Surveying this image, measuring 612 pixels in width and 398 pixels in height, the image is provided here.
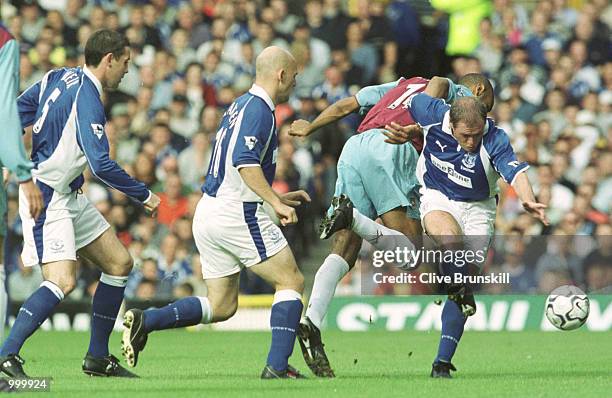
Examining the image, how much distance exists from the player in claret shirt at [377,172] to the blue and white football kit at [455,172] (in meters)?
0.32

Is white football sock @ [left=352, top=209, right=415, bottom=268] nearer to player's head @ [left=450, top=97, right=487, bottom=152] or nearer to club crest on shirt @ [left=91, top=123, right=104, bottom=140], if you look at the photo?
player's head @ [left=450, top=97, right=487, bottom=152]

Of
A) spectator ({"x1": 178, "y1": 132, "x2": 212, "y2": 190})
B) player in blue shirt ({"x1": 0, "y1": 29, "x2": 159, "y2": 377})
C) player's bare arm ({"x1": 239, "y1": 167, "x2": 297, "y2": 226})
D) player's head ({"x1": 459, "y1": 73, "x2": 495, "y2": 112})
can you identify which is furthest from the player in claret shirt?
spectator ({"x1": 178, "y1": 132, "x2": 212, "y2": 190})

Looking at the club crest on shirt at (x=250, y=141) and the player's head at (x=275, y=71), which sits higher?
the player's head at (x=275, y=71)

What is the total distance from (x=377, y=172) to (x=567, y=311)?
1.90 metres

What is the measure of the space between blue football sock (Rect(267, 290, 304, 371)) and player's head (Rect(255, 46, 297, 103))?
4.52 feet

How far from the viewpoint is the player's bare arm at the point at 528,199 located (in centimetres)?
918

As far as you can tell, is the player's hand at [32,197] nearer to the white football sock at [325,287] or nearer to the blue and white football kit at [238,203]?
the blue and white football kit at [238,203]

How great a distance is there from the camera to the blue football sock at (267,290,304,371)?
9.30 m

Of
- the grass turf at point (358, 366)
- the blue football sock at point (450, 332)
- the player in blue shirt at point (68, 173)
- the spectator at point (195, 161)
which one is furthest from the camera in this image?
the spectator at point (195, 161)

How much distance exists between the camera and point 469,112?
9.62 meters

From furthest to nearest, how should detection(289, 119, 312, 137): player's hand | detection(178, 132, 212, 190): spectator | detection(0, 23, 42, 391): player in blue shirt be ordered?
detection(178, 132, 212, 190): spectator, detection(289, 119, 312, 137): player's hand, detection(0, 23, 42, 391): player in blue shirt

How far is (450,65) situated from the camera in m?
19.4

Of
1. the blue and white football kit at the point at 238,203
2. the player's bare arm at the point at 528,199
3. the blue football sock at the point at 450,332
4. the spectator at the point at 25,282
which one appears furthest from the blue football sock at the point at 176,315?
the spectator at the point at 25,282

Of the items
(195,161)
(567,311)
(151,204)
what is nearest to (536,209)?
(567,311)
